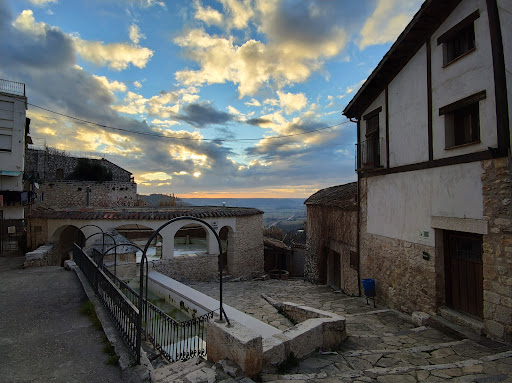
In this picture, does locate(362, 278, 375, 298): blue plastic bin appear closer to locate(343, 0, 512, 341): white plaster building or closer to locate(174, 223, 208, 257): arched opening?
locate(343, 0, 512, 341): white plaster building

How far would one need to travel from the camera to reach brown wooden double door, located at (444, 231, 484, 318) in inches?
255

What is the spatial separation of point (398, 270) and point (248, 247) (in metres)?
11.7

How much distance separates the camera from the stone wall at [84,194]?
96.5 feet

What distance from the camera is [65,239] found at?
17578 mm

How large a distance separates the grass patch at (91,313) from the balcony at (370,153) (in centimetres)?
876

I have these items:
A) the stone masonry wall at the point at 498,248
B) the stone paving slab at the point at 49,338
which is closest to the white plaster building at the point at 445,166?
the stone masonry wall at the point at 498,248

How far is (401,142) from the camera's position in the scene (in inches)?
339

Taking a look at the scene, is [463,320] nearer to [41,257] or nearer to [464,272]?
[464,272]

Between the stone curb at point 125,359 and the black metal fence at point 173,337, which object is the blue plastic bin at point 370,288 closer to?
the black metal fence at point 173,337

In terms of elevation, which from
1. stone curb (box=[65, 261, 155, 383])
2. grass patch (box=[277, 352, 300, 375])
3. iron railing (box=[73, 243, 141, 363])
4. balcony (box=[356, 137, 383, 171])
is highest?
balcony (box=[356, 137, 383, 171])

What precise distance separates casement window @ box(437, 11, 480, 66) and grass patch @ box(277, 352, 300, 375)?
24.4 feet

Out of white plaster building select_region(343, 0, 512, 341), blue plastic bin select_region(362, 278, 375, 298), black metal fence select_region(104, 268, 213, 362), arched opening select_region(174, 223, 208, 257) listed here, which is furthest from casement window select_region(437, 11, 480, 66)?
arched opening select_region(174, 223, 208, 257)

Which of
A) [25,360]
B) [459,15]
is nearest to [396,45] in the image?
[459,15]

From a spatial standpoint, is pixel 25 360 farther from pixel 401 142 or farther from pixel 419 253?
pixel 401 142
